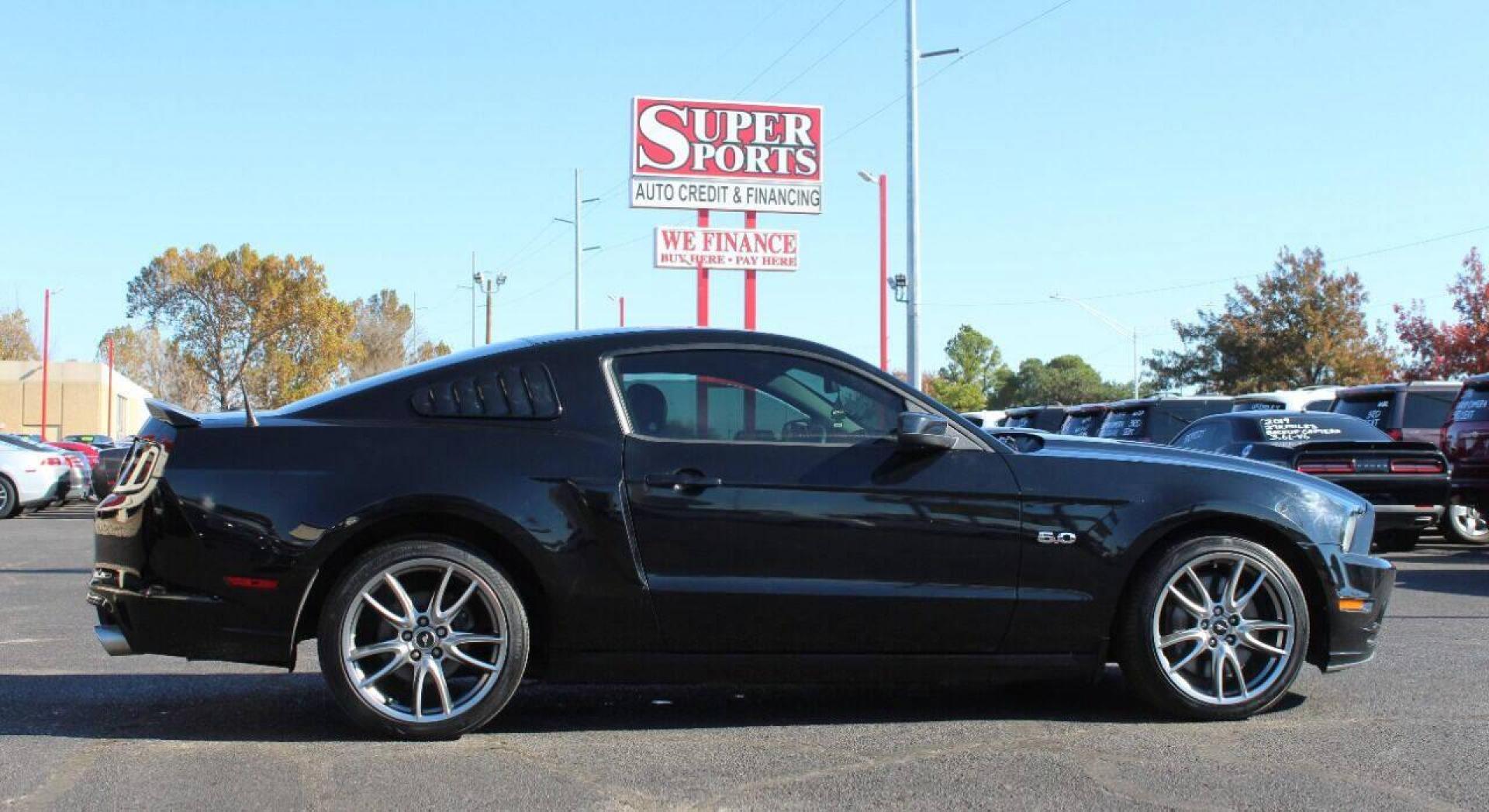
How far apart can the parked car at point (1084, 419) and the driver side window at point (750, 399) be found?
17564 mm

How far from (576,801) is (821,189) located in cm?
1938

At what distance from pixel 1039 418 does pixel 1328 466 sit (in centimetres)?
1235

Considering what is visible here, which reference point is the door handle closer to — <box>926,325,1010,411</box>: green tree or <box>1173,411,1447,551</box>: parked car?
<box>1173,411,1447,551</box>: parked car

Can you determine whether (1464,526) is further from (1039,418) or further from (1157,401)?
(1039,418)

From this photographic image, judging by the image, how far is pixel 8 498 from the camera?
65.7 ft

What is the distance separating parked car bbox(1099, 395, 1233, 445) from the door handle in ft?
51.2

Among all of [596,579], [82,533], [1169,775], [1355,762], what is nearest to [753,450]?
[596,579]

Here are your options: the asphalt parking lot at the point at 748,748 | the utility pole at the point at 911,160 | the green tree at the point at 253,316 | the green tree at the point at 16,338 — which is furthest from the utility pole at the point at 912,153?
the green tree at the point at 16,338

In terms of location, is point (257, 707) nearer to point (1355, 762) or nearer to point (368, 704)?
point (368, 704)

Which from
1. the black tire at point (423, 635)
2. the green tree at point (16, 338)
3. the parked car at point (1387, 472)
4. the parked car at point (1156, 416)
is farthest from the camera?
the green tree at point (16, 338)

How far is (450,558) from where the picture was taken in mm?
4770

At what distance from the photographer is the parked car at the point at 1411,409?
16469 millimetres

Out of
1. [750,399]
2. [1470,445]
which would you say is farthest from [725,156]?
[750,399]

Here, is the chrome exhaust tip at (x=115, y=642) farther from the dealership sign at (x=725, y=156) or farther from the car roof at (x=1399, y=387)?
the dealership sign at (x=725, y=156)
